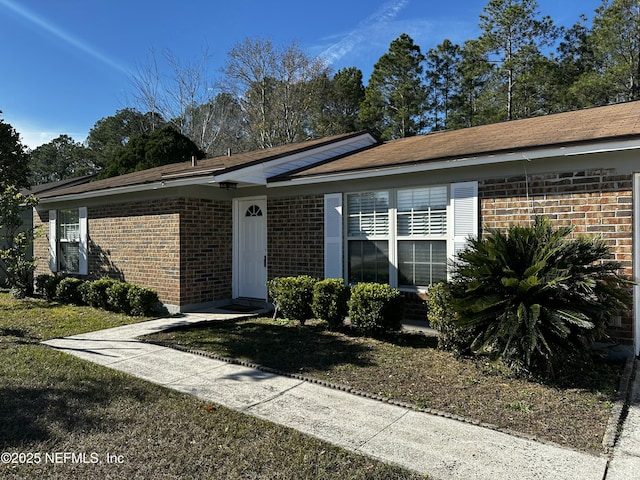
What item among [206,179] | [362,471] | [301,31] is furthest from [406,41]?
[362,471]

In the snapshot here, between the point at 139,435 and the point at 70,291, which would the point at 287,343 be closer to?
the point at 139,435

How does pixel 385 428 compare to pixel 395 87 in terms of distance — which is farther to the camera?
pixel 395 87

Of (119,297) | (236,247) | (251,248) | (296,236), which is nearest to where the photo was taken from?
(296,236)

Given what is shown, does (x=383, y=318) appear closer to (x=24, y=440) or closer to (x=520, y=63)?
(x=24, y=440)

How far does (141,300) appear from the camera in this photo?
28.4ft

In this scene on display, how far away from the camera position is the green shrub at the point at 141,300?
342 inches

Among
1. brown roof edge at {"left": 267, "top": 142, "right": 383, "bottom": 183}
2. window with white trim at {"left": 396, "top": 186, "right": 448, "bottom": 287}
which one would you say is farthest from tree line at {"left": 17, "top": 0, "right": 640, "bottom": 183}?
window with white trim at {"left": 396, "top": 186, "right": 448, "bottom": 287}

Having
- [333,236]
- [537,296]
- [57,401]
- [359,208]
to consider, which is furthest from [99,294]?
[537,296]

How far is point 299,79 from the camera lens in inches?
1120

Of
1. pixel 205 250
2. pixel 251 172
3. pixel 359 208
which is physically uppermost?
pixel 251 172

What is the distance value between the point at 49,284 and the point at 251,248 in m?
5.41

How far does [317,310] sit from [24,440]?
14.8ft

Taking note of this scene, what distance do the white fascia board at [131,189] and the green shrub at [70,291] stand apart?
Result: 2.11 m

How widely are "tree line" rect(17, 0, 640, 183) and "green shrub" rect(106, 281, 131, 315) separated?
1390 cm
